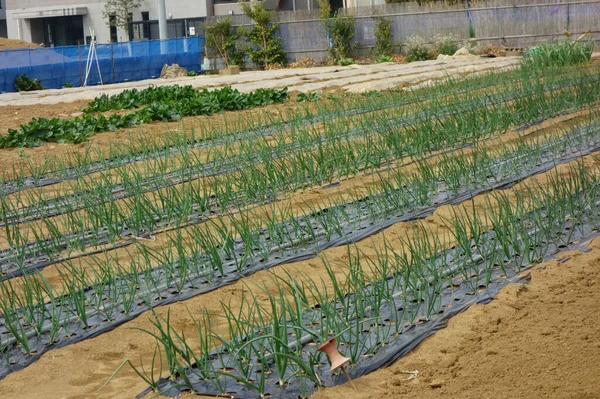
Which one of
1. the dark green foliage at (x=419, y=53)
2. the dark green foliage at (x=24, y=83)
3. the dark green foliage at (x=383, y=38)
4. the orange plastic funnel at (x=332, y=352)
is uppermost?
the dark green foliage at (x=383, y=38)

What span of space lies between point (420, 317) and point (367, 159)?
125 inches

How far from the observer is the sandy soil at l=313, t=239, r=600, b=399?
2947 millimetres

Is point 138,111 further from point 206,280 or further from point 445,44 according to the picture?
point 445,44

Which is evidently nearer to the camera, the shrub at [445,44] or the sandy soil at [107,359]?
the sandy soil at [107,359]

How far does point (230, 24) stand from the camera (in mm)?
26672

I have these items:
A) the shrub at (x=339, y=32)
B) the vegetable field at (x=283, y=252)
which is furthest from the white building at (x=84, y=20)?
the vegetable field at (x=283, y=252)

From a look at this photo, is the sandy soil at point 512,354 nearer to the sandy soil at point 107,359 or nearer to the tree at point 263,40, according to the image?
the sandy soil at point 107,359

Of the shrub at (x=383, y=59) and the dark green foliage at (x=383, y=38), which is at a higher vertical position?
the dark green foliage at (x=383, y=38)

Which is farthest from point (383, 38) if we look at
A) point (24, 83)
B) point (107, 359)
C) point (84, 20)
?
point (107, 359)

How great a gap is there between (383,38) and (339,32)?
51.4 inches

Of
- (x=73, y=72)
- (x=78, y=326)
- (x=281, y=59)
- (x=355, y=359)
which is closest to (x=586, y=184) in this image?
(x=355, y=359)

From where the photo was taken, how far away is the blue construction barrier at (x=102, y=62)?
2066cm

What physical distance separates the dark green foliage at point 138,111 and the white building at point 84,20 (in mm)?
17106

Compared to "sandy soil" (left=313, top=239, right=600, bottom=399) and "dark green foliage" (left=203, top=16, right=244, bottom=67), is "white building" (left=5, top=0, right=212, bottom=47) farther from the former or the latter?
"sandy soil" (left=313, top=239, right=600, bottom=399)
